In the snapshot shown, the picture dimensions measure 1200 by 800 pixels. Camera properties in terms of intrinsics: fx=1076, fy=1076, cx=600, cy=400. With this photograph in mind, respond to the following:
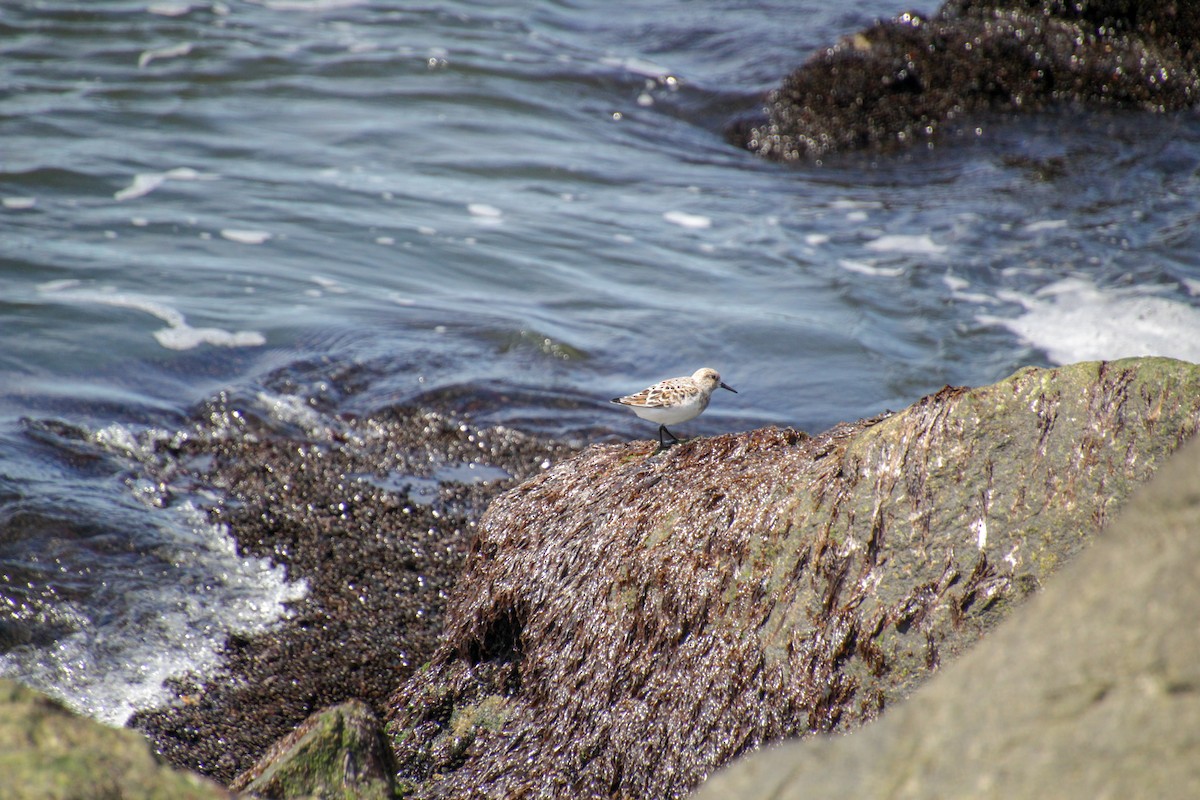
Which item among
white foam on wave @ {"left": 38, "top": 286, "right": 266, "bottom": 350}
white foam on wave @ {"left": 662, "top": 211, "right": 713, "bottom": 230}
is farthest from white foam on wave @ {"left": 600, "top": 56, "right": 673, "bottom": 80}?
white foam on wave @ {"left": 38, "top": 286, "right": 266, "bottom": 350}

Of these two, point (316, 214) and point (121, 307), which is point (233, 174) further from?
point (121, 307)

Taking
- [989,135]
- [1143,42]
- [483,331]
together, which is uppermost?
[1143,42]

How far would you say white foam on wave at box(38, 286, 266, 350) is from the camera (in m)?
8.20

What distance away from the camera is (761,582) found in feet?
12.2

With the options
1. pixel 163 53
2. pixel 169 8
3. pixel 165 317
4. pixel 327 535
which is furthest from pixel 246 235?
pixel 169 8

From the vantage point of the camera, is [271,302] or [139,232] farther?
[139,232]

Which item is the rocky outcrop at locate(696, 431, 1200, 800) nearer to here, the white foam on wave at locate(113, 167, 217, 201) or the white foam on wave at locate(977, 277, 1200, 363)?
the white foam on wave at locate(977, 277, 1200, 363)

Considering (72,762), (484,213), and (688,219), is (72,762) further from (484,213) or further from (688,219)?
(688,219)

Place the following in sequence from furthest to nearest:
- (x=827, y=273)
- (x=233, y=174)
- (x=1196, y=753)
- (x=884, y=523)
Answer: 1. (x=233, y=174)
2. (x=827, y=273)
3. (x=884, y=523)
4. (x=1196, y=753)

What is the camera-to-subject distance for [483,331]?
8.67 m

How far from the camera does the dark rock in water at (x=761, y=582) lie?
3.37 meters

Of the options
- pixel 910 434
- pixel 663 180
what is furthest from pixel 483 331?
pixel 910 434

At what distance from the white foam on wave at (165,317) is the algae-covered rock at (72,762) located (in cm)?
625

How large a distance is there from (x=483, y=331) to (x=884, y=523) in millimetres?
5545
